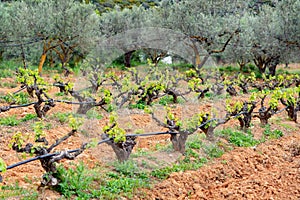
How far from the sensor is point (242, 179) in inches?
236

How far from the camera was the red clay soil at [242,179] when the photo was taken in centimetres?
532

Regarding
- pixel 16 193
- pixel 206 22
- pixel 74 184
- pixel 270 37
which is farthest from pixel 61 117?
pixel 270 37

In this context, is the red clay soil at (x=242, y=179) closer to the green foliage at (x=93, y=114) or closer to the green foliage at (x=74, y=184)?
the green foliage at (x=74, y=184)

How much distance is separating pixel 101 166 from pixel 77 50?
59.7 ft

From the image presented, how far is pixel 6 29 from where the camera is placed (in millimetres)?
20656

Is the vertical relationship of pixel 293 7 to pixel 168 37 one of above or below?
above

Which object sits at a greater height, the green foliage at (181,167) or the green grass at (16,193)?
the green grass at (16,193)

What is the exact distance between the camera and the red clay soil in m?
5.32

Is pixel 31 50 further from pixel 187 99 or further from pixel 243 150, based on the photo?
pixel 243 150

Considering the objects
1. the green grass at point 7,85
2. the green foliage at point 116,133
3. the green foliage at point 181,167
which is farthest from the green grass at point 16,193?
the green grass at point 7,85

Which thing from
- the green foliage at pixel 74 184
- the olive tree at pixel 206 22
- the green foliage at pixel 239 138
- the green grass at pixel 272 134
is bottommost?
the green grass at pixel 272 134

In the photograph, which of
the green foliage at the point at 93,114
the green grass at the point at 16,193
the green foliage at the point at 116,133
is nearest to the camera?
the green grass at the point at 16,193

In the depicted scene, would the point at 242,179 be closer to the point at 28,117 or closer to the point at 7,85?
the point at 28,117

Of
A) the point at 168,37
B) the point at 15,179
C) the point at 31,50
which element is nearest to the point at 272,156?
the point at 15,179
